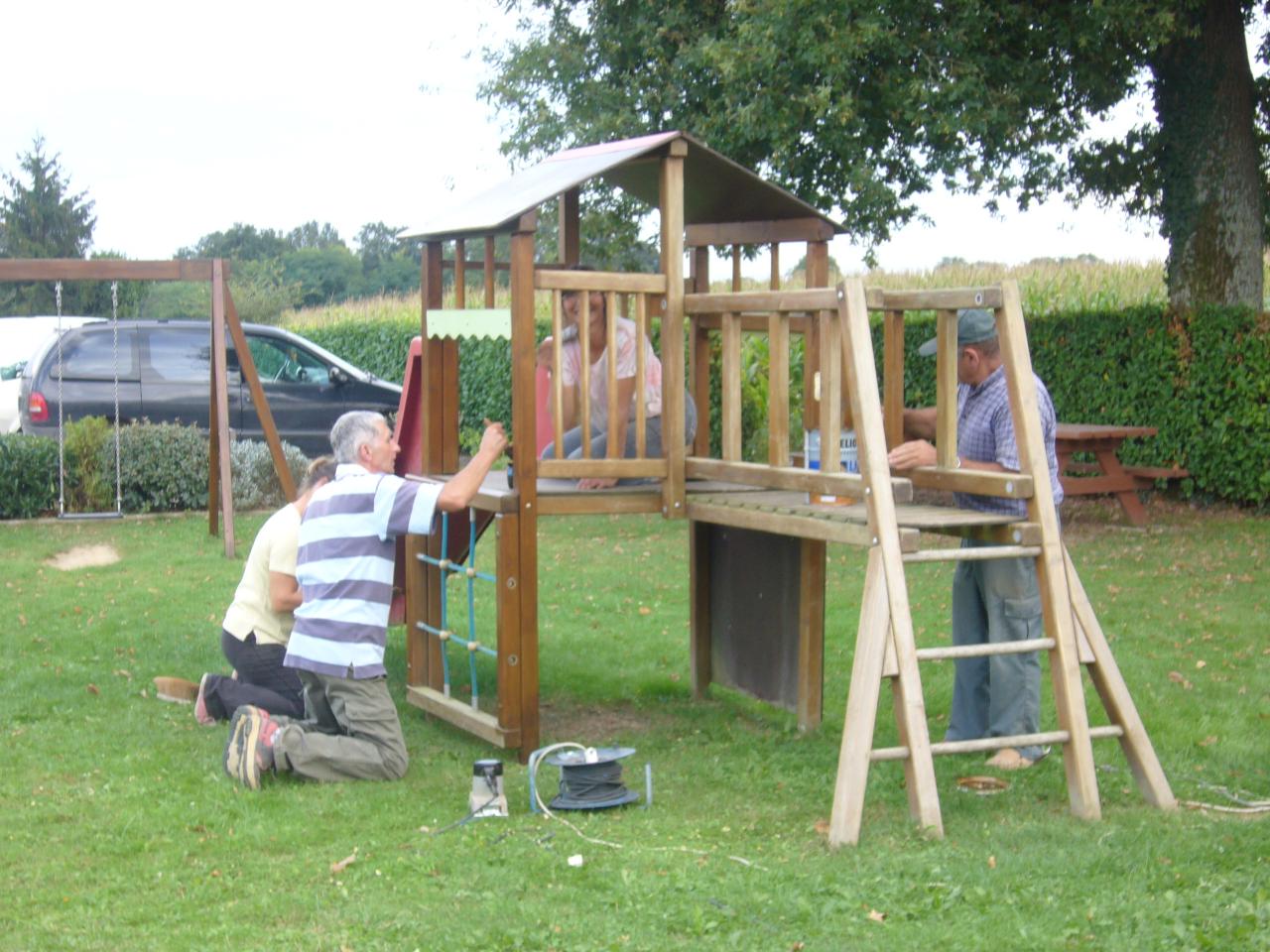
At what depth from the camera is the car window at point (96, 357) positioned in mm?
16359

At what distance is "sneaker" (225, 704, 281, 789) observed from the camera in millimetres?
5934

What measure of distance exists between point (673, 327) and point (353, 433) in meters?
1.45

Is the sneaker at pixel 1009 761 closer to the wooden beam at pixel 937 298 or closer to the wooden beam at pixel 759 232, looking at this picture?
the wooden beam at pixel 937 298

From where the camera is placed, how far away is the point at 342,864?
4945mm

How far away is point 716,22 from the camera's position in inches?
580

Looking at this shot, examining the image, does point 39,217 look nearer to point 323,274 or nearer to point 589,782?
point 323,274

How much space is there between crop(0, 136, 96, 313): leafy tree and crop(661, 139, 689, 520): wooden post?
43.0 metres

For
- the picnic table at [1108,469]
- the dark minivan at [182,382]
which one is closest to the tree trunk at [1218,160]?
the picnic table at [1108,469]

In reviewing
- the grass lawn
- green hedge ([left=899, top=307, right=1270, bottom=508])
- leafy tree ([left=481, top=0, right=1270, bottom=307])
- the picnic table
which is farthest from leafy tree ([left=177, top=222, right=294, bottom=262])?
the grass lawn

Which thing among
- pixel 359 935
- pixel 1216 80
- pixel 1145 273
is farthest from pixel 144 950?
pixel 1145 273

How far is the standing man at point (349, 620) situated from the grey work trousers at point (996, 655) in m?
2.04

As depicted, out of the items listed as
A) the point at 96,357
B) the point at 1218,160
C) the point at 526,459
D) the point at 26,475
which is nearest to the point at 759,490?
the point at 526,459

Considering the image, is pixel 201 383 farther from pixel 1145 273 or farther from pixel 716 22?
pixel 1145 273

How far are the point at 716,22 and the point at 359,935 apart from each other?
11.9 meters
